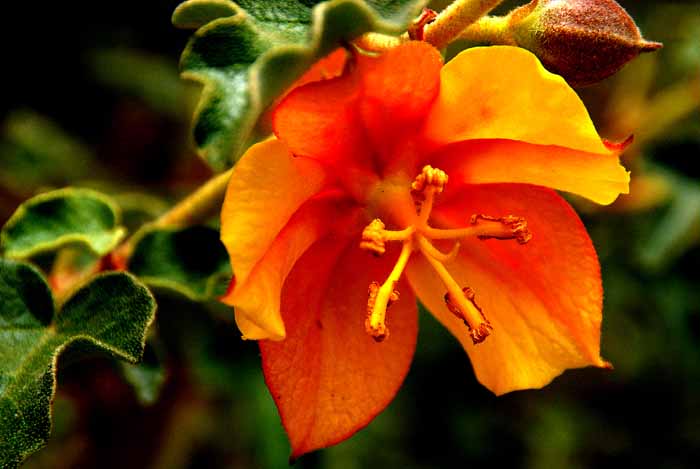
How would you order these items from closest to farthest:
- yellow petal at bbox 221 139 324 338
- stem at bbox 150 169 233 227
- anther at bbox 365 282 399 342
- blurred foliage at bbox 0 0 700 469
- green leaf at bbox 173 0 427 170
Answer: green leaf at bbox 173 0 427 170 < yellow petal at bbox 221 139 324 338 < anther at bbox 365 282 399 342 < stem at bbox 150 169 233 227 < blurred foliage at bbox 0 0 700 469

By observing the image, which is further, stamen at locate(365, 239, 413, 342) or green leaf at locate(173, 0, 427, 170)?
stamen at locate(365, 239, 413, 342)

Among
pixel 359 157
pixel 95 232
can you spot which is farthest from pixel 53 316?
pixel 359 157

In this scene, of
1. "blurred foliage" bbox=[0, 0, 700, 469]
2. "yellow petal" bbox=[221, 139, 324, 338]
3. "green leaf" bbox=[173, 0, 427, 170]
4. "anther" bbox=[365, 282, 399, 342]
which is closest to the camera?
"green leaf" bbox=[173, 0, 427, 170]

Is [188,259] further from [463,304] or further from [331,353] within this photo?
[463,304]

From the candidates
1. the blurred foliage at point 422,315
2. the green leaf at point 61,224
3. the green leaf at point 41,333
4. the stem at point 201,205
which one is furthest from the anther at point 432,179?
the blurred foliage at point 422,315

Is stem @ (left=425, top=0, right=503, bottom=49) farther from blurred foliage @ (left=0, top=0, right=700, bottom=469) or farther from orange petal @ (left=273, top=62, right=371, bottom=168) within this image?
blurred foliage @ (left=0, top=0, right=700, bottom=469)

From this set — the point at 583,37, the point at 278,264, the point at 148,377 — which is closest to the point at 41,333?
the point at 148,377

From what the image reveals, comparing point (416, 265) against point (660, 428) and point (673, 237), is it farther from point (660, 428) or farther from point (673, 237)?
point (660, 428)

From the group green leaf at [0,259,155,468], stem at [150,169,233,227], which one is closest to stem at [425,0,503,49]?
stem at [150,169,233,227]

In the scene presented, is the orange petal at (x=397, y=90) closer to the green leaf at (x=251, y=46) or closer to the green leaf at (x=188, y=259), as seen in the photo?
the green leaf at (x=251, y=46)
